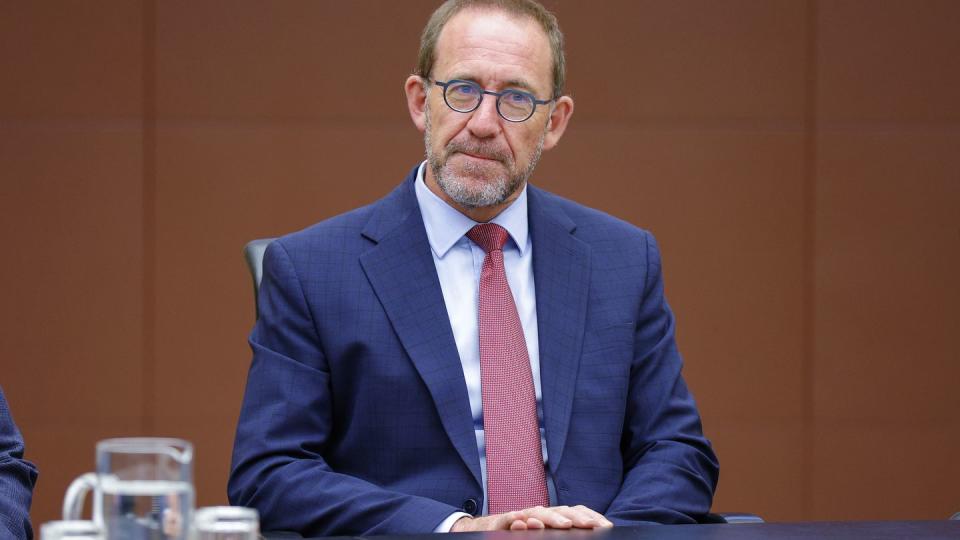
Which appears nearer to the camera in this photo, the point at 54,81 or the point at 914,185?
the point at 54,81

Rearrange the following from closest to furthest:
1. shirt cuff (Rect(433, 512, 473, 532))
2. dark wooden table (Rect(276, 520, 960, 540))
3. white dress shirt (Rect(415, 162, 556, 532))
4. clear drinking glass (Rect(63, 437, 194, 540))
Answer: clear drinking glass (Rect(63, 437, 194, 540)), dark wooden table (Rect(276, 520, 960, 540)), shirt cuff (Rect(433, 512, 473, 532)), white dress shirt (Rect(415, 162, 556, 532))

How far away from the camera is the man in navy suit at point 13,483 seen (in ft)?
5.45

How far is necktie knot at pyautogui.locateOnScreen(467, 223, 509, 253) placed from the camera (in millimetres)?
2152

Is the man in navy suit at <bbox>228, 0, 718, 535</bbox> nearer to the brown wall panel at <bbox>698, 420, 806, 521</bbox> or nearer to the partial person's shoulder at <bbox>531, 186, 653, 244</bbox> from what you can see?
the partial person's shoulder at <bbox>531, 186, 653, 244</bbox>

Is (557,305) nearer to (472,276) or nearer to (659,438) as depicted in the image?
(472,276)

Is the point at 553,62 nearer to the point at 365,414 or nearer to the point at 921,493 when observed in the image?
the point at 365,414

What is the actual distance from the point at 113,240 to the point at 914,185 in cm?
228

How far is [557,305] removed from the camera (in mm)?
2145

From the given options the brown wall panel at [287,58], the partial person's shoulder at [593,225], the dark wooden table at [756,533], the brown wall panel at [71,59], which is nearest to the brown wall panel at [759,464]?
the brown wall panel at [287,58]

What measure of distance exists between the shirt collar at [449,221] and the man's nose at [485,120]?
15cm

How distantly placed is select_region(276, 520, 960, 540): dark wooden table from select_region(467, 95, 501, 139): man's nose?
78 cm

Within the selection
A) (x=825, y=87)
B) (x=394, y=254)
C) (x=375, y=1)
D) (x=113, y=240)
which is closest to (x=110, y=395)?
(x=113, y=240)

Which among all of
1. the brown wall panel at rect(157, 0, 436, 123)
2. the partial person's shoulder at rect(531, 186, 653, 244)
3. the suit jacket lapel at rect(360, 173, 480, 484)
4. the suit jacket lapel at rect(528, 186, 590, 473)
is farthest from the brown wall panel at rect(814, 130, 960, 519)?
the suit jacket lapel at rect(360, 173, 480, 484)

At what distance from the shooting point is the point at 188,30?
11.4 feet
